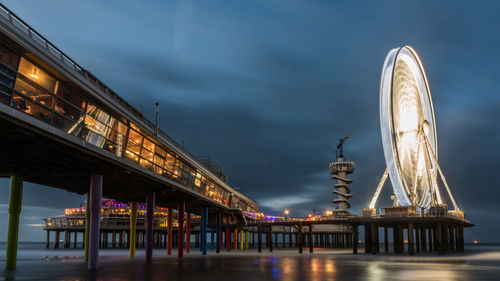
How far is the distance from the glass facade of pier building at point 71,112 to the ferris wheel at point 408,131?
2865 cm

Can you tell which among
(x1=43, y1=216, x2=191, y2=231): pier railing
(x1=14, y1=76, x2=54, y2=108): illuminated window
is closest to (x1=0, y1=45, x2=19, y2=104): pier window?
(x1=14, y1=76, x2=54, y2=108): illuminated window

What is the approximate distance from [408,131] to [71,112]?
4833 cm

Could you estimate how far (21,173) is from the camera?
28.7m

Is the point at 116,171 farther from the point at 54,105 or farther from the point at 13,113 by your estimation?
the point at 13,113

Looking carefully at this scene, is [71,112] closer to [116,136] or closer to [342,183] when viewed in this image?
[116,136]

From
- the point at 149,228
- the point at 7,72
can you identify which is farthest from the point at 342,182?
the point at 7,72

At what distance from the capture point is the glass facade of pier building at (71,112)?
1807 centimetres

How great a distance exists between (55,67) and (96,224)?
1079cm

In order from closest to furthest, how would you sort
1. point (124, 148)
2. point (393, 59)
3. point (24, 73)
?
point (24, 73) < point (124, 148) < point (393, 59)

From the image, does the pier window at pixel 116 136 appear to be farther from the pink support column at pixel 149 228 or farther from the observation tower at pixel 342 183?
the observation tower at pixel 342 183

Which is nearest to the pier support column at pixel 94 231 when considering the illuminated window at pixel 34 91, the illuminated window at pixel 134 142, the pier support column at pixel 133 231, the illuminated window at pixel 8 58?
the illuminated window at pixel 134 142

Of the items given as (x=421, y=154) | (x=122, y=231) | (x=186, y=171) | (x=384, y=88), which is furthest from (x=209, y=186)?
(x=122, y=231)

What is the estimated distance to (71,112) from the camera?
22.0 metres

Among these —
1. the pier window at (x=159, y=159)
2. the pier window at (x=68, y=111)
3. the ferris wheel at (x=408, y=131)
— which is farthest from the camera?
the ferris wheel at (x=408, y=131)
